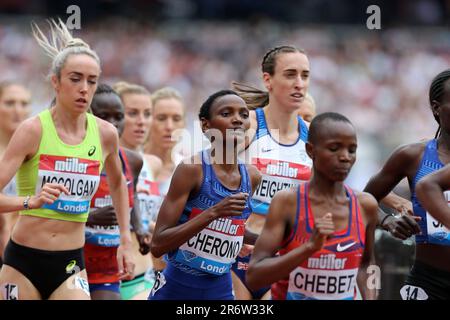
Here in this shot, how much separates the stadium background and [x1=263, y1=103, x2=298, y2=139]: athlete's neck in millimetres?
10419

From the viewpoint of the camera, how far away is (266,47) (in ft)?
71.6

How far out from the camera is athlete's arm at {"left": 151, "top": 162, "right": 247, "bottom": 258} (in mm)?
5664

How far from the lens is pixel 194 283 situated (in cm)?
614

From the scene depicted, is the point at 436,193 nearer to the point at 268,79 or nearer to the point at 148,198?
the point at 268,79

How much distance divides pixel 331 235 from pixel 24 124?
7.52 ft

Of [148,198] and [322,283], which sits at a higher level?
[148,198]

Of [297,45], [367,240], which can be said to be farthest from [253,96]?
[297,45]

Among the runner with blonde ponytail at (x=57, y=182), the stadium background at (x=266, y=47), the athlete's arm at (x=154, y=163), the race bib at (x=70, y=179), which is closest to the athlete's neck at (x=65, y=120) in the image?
the runner with blonde ponytail at (x=57, y=182)

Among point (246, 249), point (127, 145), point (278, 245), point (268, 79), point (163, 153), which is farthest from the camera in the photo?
point (163, 153)

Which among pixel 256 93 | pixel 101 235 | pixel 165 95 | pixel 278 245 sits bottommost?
pixel 101 235

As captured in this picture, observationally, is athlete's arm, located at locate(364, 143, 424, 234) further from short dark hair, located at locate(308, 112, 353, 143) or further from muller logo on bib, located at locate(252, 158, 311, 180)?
muller logo on bib, located at locate(252, 158, 311, 180)

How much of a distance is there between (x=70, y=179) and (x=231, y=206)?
137 cm

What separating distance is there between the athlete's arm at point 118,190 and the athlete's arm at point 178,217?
1.02m

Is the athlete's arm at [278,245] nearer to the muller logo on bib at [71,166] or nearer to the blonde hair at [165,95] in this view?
the muller logo on bib at [71,166]
